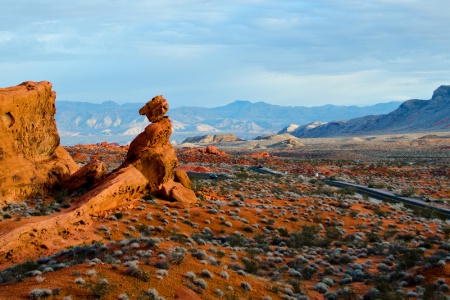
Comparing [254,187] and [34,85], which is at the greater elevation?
[34,85]

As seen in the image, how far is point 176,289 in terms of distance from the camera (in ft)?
42.1

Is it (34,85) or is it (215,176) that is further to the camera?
(215,176)

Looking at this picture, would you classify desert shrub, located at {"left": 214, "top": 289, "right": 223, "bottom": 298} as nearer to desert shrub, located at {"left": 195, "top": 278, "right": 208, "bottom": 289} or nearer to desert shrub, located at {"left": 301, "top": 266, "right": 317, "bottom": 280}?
desert shrub, located at {"left": 195, "top": 278, "right": 208, "bottom": 289}

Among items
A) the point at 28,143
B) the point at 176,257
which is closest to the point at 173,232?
the point at 176,257

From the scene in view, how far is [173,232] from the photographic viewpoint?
2158 centimetres

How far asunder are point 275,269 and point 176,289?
21.3 feet

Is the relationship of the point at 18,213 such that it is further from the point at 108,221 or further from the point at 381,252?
the point at 381,252

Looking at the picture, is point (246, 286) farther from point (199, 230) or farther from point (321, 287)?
point (199, 230)

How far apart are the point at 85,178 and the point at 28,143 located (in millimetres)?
3263

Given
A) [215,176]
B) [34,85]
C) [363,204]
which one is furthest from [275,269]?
[215,176]

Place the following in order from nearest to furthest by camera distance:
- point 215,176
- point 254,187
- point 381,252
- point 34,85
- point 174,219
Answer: point 381,252 → point 174,219 → point 34,85 → point 254,187 → point 215,176

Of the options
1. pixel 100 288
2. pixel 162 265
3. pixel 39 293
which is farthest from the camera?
pixel 162 265

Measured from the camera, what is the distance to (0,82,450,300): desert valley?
13.8 m

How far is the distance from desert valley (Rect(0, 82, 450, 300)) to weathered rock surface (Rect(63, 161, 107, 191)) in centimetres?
6
